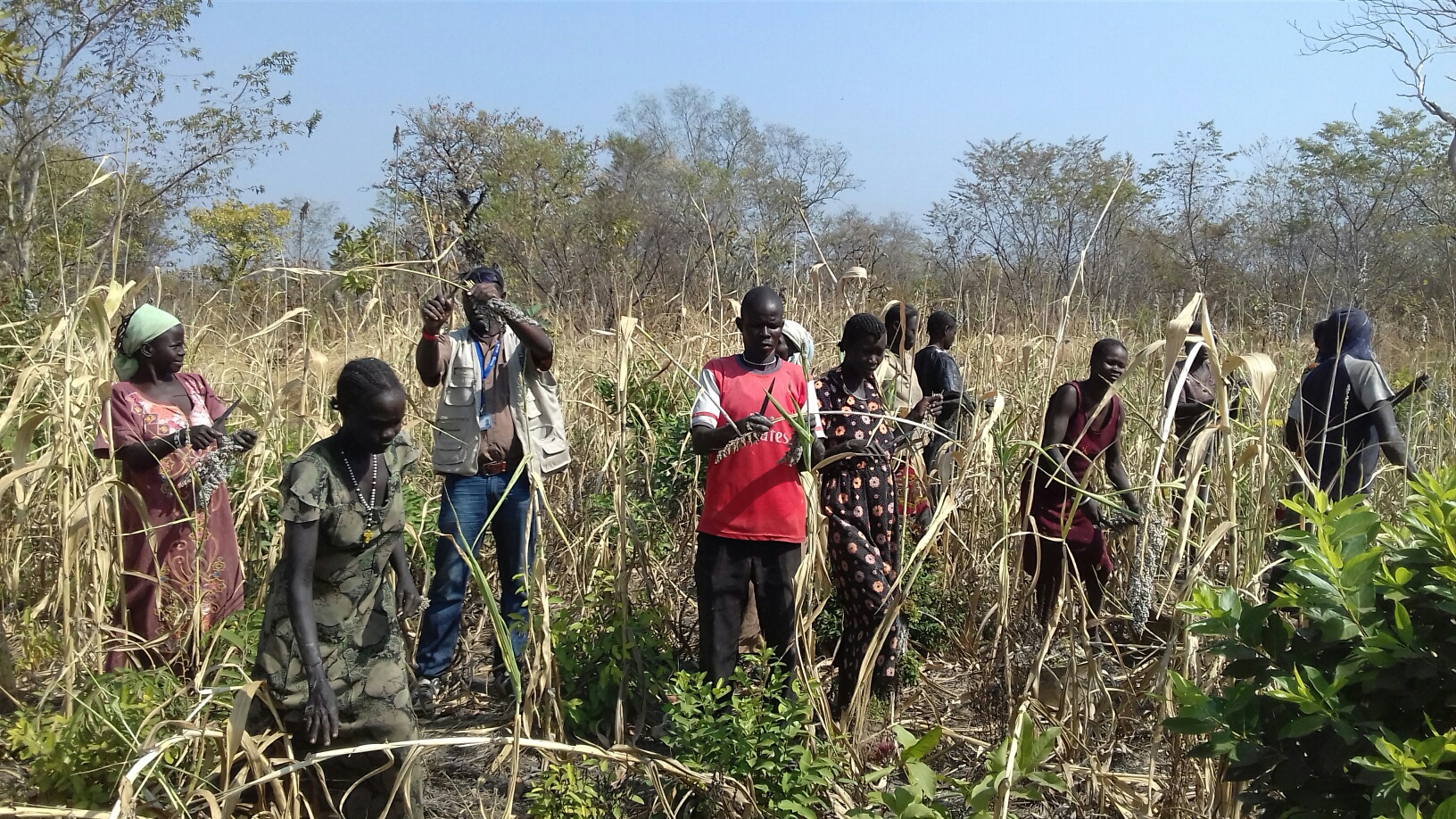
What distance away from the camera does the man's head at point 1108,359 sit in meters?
3.53

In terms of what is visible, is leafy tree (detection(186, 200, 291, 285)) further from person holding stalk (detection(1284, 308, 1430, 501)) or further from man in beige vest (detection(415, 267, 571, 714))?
person holding stalk (detection(1284, 308, 1430, 501))

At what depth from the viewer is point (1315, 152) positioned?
19.5 m

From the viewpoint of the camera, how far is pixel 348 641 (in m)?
2.30

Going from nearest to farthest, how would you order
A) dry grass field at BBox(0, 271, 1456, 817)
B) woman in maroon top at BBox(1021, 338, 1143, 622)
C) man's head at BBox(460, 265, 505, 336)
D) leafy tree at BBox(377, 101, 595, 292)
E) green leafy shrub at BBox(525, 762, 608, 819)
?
dry grass field at BBox(0, 271, 1456, 817) < green leafy shrub at BBox(525, 762, 608, 819) < man's head at BBox(460, 265, 505, 336) < woman in maroon top at BBox(1021, 338, 1143, 622) < leafy tree at BBox(377, 101, 595, 292)

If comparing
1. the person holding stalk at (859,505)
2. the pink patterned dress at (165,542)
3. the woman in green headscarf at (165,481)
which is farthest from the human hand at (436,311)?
the person holding stalk at (859,505)

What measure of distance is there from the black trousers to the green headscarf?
1824 millimetres

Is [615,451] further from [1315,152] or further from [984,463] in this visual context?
[1315,152]

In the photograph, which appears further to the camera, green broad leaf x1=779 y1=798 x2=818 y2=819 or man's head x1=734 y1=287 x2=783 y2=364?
man's head x1=734 y1=287 x2=783 y2=364

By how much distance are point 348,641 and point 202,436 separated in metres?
1.12

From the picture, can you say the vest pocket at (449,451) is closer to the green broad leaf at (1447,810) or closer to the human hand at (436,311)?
the human hand at (436,311)

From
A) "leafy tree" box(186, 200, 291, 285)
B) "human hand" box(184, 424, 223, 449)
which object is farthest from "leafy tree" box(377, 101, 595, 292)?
"human hand" box(184, 424, 223, 449)

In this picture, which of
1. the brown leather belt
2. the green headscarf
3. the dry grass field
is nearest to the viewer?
the dry grass field

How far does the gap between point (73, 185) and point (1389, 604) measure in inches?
454

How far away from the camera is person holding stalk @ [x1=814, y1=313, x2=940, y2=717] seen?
3150 mm
